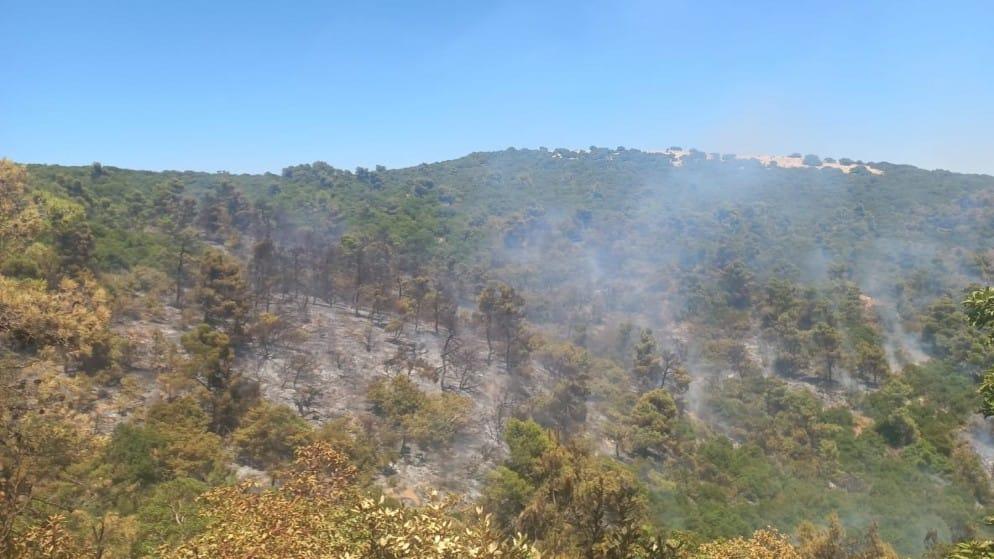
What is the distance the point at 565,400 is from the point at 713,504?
16898mm

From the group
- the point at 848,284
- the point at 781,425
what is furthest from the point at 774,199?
the point at 781,425

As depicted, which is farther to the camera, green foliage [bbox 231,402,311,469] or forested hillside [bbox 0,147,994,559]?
green foliage [bbox 231,402,311,469]

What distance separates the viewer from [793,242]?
391ft

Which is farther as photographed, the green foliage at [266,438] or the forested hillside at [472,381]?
the green foliage at [266,438]

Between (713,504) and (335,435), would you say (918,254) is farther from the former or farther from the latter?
(335,435)

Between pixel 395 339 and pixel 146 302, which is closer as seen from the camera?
pixel 146 302

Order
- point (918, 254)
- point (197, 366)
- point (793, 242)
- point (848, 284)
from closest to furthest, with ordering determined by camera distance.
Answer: point (197, 366), point (848, 284), point (918, 254), point (793, 242)

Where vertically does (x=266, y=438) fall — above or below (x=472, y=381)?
above

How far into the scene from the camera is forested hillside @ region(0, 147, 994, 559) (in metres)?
15.4

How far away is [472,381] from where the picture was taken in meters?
58.2

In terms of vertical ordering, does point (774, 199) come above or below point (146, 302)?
above

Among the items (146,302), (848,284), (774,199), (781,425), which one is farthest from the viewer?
(774,199)

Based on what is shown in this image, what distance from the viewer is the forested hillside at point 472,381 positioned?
50.6 ft

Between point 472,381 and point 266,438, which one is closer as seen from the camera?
point 266,438
